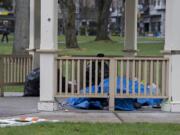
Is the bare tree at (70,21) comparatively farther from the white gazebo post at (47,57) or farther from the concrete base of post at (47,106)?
the concrete base of post at (47,106)

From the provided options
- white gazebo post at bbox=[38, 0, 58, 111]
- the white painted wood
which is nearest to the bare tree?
white gazebo post at bbox=[38, 0, 58, 111]

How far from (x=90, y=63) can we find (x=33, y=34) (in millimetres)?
4474

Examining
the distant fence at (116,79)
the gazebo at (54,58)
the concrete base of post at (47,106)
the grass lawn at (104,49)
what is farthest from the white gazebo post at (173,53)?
the grass lawn at (104,49)

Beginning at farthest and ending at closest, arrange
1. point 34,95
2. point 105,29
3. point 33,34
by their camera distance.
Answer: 1. point 105,29
2. point 33,34
3. point 34,95

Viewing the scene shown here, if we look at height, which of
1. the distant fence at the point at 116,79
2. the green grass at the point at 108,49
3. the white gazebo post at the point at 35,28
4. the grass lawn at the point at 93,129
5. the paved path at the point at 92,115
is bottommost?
the paved path at the point at 92,115

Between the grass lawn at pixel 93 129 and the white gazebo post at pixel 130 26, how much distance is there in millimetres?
6202

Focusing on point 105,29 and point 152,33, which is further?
point 152,33

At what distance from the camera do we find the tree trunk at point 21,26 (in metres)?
21.4

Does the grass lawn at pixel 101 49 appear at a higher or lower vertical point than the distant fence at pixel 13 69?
lower

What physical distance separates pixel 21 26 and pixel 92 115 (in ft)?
35.2

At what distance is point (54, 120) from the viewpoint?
1073 cm

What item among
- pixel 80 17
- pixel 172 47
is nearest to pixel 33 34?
pixel 172 47

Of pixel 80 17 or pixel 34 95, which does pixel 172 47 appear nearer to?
pixel 34 95

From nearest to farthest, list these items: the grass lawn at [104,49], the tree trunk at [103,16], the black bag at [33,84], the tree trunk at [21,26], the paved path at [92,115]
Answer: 1. the paved path at [92,115]
2. the black bag at [33,84]
3. the tree trunk at [21,26]
4. the grass lawn at [104,49]
5. the tree trunk at [103,16]
